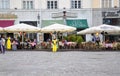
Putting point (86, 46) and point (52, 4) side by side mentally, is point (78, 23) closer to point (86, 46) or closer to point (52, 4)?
point (52, 4)

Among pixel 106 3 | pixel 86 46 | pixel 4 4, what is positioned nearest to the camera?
pixel 86 46

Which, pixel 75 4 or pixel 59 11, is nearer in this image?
pixel 59 11

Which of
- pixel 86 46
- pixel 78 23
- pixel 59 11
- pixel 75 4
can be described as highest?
pixel 75 4

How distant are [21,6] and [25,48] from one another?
11650mm

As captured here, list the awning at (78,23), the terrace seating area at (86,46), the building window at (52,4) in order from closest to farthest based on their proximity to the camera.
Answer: the terrace seating area at (86,46), the awning at (78,23), the building window at (52,4)

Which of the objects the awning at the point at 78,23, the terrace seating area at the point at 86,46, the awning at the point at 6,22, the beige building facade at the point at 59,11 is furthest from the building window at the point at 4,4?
the terrace seating area at the point at 86,46

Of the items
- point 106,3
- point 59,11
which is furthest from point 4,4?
point 106,3

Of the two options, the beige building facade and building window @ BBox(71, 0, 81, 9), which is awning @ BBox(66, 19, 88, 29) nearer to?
the beige building facade

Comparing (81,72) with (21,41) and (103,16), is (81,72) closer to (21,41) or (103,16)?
(21,41)

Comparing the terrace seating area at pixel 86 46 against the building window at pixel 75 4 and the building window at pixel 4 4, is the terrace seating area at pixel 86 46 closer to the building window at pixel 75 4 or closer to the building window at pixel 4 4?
the building window at pixel 4 4

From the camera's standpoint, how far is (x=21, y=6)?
50.9m

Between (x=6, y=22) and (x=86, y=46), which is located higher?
(x=6, y=22)

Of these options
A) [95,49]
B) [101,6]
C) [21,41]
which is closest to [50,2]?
[101,6]

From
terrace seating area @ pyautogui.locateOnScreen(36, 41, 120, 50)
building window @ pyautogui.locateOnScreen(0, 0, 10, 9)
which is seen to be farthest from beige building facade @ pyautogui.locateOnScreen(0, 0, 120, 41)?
terrace seating area @ pyautogui.locateOnScreen(36, 41, 120, 50)
